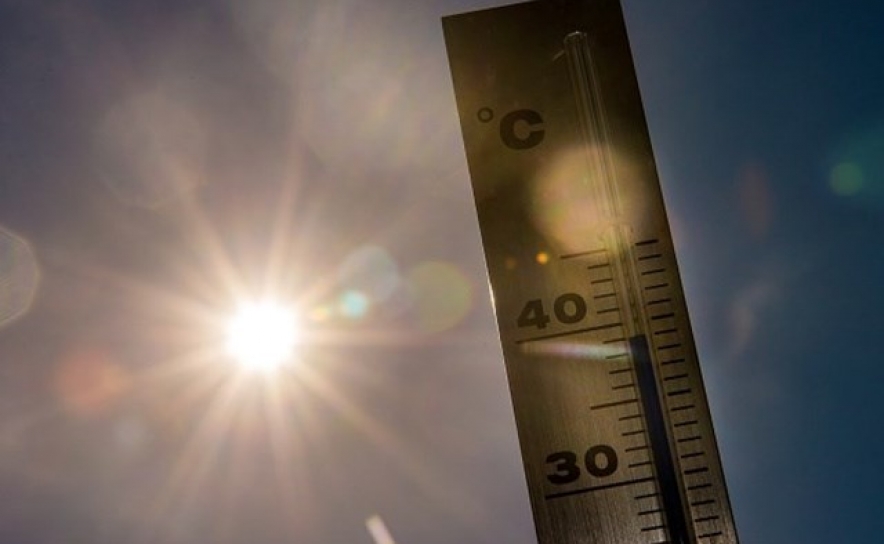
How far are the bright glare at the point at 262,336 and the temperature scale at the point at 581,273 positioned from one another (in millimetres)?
437

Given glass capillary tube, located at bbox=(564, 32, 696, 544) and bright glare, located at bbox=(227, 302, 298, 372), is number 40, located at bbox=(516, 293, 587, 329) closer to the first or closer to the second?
glass capillary tube, located at bbox=(564, 32, 696, 544)

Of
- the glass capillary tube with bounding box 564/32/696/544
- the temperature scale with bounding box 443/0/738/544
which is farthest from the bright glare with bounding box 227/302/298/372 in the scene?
the glass capillary tube with bounding box 564/32/696/544

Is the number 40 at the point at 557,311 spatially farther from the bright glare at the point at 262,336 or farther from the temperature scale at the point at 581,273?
the bright glare at the point at 262,336

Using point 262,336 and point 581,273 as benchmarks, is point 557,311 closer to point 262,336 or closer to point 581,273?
point 581,273

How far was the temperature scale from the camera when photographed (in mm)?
1382

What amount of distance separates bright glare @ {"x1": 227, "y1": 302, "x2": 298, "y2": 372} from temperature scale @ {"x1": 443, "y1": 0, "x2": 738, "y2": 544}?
17.2 inches

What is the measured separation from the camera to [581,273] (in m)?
1.46

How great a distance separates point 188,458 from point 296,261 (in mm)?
433

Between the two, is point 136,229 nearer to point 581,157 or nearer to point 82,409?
point 82,409

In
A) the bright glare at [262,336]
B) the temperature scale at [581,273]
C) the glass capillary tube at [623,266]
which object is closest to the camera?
the glass capillary tube at [623,266]

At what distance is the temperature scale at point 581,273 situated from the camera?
54.4 inches

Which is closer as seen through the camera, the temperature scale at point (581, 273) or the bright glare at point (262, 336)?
the temperature scale at point (581, 273)

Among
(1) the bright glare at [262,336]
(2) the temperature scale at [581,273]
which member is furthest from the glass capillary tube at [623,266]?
(1) the bright glare at [262,336]

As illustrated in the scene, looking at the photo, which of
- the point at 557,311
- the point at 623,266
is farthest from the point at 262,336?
the point at 623,266
